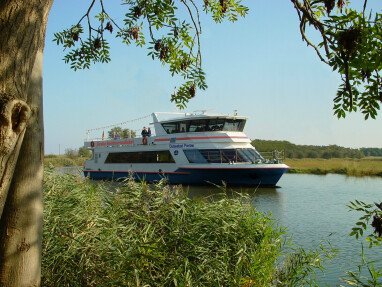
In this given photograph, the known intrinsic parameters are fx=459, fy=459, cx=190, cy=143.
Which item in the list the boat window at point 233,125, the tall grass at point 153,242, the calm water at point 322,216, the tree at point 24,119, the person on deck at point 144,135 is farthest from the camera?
the person on deck at point 144,135

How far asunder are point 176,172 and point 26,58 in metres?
22.1

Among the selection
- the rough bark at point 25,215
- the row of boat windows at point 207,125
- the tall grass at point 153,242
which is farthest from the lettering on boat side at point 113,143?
the rough bark at point 25,215

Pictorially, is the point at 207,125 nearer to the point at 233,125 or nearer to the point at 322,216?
the point at 233,125

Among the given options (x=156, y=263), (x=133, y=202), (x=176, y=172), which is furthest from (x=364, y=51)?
(x=176, y=172)

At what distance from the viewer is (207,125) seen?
23.6 meters

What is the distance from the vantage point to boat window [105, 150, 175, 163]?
24.6 metres

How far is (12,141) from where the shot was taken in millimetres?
1790

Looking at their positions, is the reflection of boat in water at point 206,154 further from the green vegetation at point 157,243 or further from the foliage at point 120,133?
the green vegetation at point 157,243

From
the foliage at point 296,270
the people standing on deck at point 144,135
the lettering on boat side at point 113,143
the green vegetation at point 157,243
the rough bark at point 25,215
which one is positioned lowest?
the foliage at point 296,270

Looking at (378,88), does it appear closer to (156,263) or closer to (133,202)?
(156,263)

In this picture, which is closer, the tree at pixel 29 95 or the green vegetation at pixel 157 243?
the tree at pixel 29 95

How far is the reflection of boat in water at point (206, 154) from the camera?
22.8 metres

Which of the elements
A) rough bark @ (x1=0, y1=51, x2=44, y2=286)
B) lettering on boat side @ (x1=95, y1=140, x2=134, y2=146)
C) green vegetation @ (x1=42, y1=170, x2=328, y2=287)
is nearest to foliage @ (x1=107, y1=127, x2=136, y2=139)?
lettering on boat side @ (x1=95, y1=140, x2=134, y2=146)

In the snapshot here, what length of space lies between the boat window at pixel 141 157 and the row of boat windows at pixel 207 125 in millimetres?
1352
